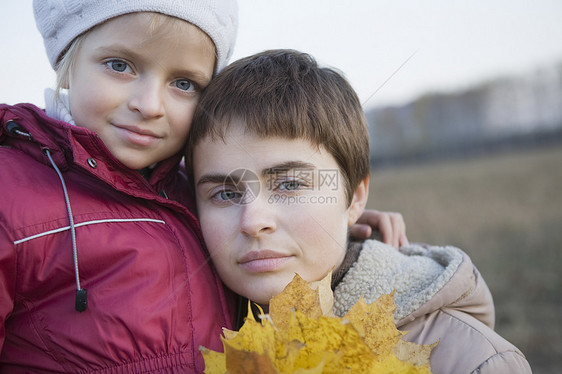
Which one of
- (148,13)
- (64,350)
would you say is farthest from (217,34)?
(64,350)

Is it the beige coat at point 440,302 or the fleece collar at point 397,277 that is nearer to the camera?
the beige coat at point 440,302

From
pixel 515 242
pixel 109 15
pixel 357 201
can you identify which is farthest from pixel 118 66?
pixel 515 242

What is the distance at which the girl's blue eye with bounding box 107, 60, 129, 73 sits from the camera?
1823 mm

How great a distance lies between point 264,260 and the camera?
1765 millimetres

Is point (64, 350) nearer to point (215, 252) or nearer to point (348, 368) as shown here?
point (215, 252)

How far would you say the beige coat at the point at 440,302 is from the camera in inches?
61.9

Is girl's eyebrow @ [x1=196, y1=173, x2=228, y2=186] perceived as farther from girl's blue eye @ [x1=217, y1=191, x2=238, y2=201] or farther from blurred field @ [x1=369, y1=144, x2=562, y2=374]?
blurred field @ [x1=369, y1=144, x2=562, y2=374]

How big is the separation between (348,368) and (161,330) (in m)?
0.74

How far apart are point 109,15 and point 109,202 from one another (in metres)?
0.72

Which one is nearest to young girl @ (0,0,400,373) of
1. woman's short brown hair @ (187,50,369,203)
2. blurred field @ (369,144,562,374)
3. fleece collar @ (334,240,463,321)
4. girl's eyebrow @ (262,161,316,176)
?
woman's short brown hair @ (187,50,369,203)

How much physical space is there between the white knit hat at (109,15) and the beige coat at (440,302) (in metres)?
1.13

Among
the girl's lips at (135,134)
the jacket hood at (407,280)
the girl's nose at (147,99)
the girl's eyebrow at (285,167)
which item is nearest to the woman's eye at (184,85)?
the girl's nose at (147,99)

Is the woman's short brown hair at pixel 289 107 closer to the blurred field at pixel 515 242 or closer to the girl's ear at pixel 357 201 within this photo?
the girl's ear at pixel 357 201

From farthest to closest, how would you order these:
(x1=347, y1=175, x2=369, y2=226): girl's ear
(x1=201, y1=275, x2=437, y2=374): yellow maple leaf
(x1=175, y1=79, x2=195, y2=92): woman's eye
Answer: (x1=347, y1=175, x2=369, y2=226): girl's ear
(x1=175, y1=79, x2=195, y2=92): woman's eye
(x1=201, y1=275, x2=437, y2=374): yellow maple leaf
